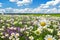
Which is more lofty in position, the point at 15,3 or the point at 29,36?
the point at 15,3

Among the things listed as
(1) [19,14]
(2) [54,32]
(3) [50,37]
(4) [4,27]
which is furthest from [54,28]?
(1) [19,14]

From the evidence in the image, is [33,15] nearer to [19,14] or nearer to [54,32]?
[19,14]

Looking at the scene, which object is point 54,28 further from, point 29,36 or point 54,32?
point 29,36

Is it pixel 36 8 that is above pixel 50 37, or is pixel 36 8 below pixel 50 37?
above

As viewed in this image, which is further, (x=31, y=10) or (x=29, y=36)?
(x=31, y=10)

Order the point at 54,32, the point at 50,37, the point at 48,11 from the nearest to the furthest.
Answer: the point at 50,37 < the point at 54,32 < the point at 48,11

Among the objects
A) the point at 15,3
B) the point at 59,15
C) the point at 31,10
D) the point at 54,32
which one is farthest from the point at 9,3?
the point at 54,32

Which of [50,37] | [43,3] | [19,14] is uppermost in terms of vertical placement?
[43,3]

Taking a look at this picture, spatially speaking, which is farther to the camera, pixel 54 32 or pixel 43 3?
pixel 43 3

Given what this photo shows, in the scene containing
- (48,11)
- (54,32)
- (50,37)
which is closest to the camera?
(50,37)

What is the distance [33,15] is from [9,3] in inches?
24.6

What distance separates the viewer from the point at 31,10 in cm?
378

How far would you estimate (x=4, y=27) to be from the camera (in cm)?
296

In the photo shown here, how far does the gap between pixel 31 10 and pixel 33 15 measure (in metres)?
0.15
